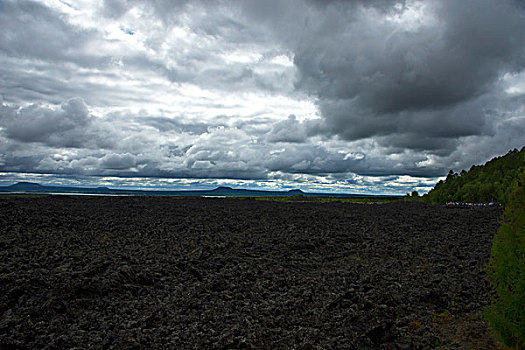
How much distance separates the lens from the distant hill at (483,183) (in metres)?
52.0

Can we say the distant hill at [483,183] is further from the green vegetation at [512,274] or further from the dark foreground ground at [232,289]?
the green vegetation at [512,274]

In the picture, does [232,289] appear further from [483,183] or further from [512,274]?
[483,183]

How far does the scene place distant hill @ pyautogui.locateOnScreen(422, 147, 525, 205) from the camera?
171ft

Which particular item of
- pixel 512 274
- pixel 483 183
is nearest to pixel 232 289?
pixel 512 274

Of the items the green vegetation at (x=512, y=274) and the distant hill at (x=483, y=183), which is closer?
the green vegetation at (x=512, y=274)

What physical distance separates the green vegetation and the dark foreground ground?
82 cm

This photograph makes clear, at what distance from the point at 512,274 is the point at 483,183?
59.9 m

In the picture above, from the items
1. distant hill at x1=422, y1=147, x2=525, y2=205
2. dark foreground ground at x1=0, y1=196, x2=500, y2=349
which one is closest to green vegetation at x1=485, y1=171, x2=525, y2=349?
dark foreground ground at x1=0, y1=196, x2=500, y2=349

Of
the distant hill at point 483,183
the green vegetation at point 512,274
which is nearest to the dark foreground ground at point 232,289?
the green vegetation at point 512,274

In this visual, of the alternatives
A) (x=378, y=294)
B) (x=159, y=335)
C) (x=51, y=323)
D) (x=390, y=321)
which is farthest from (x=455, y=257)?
(x=51, y=323)

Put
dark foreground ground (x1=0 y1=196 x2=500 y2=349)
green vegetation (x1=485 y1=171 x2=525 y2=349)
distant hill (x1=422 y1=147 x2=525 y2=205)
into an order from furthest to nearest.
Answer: distant hill (x1=422 y1=147 x2=525 y2=205) < dark foreground ground (x1=0 y1=196 x2=500 y2=349) < green vegetation (x1=485 y1=171 x2=525 y2=349)

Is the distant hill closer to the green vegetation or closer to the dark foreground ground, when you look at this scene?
the dark foreground ground

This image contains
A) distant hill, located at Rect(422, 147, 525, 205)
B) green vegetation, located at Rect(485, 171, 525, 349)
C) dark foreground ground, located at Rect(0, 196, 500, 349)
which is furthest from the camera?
distant hill, located at Rect(422, 147, 525, 205)

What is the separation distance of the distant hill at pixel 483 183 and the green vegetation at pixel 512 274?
45820 mm
